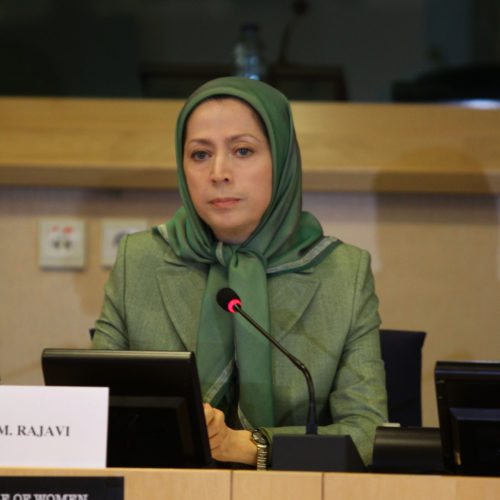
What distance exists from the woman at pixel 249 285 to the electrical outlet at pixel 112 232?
2.40ft

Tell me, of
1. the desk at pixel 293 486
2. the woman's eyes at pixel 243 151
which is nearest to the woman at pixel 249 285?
the woman's eyes at pixel 243 151

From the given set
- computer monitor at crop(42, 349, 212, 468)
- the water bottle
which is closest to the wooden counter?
the water bottle

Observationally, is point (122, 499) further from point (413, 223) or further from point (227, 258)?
point (413, 223)

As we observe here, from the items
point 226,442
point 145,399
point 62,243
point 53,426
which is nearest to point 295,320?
point 226,442

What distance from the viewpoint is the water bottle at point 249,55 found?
279 cm

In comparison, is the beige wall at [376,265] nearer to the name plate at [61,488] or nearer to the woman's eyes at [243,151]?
the woman's eyes at [243,151]

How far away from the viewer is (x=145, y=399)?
3.91 feet

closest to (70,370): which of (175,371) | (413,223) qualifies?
(175,371)

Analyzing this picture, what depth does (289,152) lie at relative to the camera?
1.88m

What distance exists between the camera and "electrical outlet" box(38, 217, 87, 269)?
267 cm

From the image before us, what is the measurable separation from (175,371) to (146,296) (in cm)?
74

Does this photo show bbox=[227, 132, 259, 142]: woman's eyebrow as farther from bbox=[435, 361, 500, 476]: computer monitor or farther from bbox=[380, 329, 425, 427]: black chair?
bbox=[435, 361, 500, 476]: computer monitor

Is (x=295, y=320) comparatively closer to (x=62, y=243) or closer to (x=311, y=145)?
(x=311, y=145)

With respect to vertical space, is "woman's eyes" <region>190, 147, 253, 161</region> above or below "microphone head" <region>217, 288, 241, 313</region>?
above
